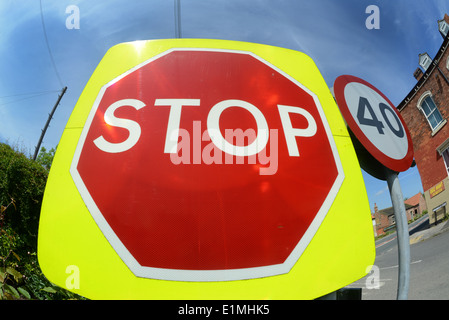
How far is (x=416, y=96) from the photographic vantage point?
1.23m

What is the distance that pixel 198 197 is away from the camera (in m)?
0.79

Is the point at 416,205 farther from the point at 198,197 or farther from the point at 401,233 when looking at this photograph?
the point at 198,197

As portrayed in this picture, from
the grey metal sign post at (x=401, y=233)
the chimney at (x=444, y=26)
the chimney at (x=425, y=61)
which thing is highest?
the chimney at (x=444, y=26)

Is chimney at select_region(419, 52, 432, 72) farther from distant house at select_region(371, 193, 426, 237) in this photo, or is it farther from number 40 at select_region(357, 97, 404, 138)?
distant house at select_region(371, 193, 426, 237)

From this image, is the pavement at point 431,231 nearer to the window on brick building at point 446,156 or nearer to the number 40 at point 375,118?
the window on brick building at point 446,156

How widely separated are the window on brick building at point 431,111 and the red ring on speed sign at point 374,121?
0.18m

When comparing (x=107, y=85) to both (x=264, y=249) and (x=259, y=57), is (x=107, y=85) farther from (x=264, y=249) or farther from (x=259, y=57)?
(x=264, y=249)

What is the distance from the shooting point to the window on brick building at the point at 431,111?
4.06 ft

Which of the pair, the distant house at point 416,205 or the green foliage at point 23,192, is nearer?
the distant house at point 416,205

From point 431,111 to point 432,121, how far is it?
0.06 meters

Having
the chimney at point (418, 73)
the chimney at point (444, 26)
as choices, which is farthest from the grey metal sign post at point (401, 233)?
the chimney at point (444, 26)

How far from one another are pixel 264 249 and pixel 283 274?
0.33ft

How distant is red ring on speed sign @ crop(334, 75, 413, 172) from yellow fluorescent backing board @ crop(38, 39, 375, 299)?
19 cm
